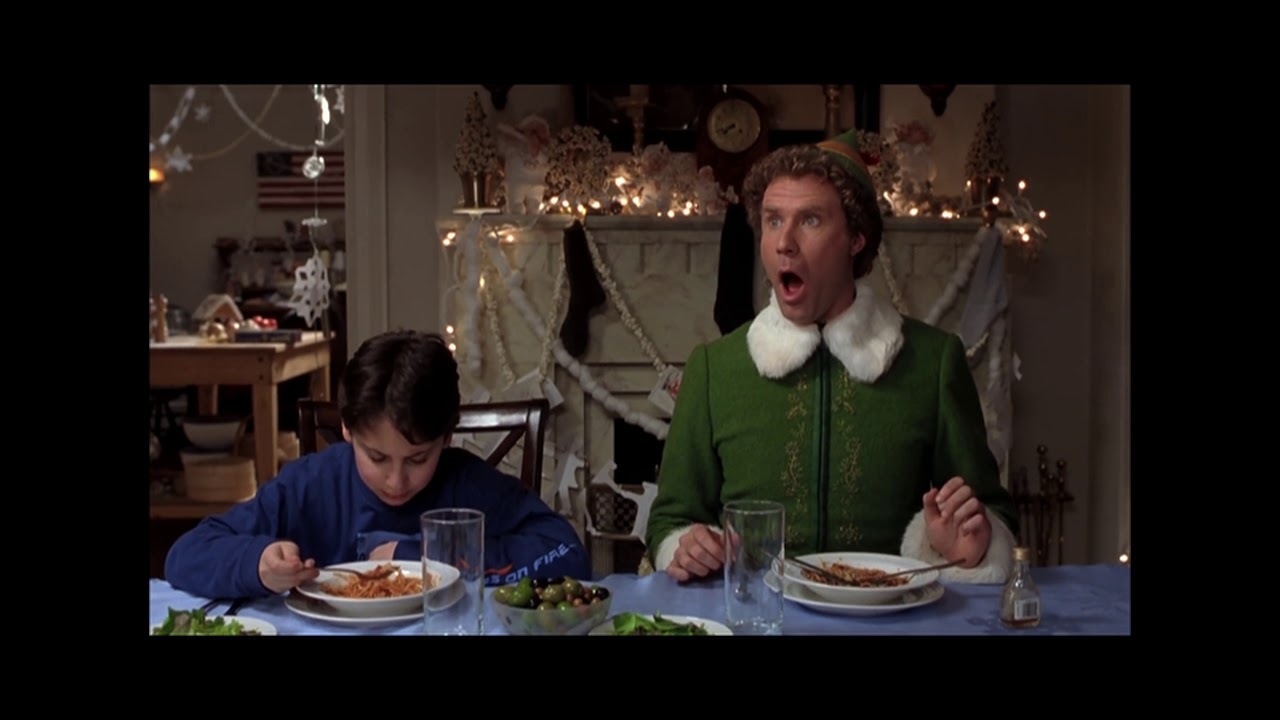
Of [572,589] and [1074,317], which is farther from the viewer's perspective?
[1074,317]

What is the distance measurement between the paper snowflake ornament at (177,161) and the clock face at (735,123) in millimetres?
4972

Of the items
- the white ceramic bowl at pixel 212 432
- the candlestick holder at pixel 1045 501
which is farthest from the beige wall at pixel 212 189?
the candlestick holder at pixel 1045 501

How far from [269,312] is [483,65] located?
623 cm

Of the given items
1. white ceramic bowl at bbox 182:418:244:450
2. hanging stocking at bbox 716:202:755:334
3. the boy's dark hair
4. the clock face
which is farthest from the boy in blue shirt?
white ceramic bowl at bbox 182:418:244:450

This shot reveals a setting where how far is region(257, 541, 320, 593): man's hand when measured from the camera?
139cm

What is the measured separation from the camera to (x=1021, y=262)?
12.4 ft

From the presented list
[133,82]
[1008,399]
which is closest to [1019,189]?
[1008,399]

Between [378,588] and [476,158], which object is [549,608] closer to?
[378,588]

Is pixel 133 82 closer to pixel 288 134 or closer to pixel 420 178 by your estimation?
pixel 420 178

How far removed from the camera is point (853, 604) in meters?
1.42

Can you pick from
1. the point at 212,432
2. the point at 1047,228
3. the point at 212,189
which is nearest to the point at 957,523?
the point at 1047,228

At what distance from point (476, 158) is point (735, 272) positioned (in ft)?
2.70

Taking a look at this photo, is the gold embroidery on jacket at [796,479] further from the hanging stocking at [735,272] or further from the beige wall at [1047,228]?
the beige wall at [1047,228]

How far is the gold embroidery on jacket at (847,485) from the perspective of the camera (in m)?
1.73
